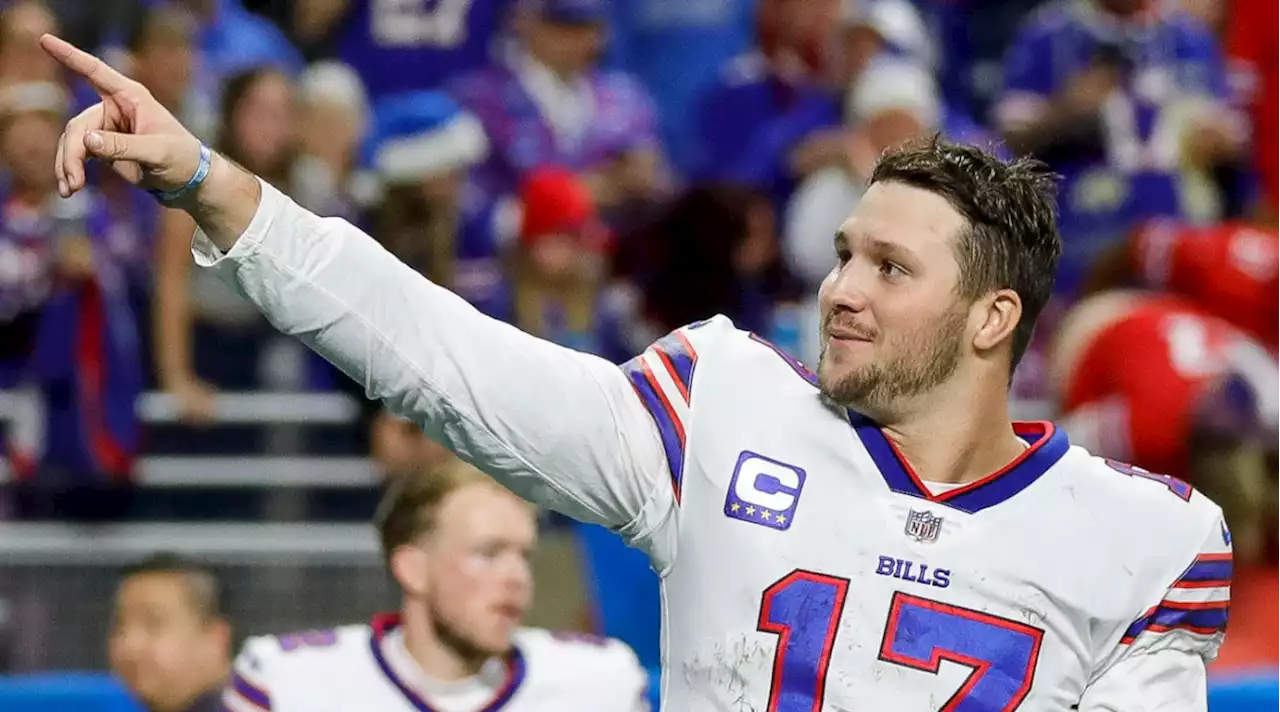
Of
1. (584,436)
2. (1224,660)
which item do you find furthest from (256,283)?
(1224,660)

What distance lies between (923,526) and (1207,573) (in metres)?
0.42

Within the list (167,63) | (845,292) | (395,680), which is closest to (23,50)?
(167,63)

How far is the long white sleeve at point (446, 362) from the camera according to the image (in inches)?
94.3

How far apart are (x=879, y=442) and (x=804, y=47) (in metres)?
4.92

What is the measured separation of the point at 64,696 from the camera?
15.4 feet

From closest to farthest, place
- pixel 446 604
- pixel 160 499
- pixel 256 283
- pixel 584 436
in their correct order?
1. pixel 256 283
2. pixel 584 436
3. pixel 446 604
4. pixel 160 499

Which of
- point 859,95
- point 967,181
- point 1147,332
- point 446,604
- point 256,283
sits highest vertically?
point 859,95

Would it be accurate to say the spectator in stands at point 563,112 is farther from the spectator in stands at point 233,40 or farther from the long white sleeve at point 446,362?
the long white sleeve at point 446,362

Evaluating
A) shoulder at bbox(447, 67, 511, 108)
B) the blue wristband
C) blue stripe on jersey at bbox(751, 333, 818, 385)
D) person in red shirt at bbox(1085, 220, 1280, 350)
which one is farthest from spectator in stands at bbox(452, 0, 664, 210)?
the blue wristband

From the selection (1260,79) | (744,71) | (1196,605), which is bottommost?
(1196,605)

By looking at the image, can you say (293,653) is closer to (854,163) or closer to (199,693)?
(199,693)

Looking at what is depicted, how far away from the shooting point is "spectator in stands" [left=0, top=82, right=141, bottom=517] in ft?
19.9

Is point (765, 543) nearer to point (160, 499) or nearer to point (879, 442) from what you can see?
point (879, 442)

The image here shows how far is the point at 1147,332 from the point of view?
555 centimetres
